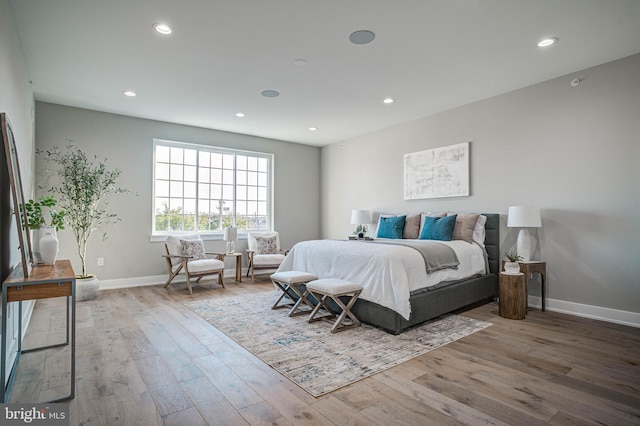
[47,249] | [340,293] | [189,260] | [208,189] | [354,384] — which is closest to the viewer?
[354,384]

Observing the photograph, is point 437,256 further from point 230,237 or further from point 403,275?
point 230,237

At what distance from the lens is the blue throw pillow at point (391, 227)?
17.3ft

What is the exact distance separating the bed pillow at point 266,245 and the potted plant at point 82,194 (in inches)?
97.4

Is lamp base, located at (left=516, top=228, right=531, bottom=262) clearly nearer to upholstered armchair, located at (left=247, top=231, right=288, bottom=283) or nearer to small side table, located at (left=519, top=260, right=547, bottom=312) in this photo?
small side table, located at (left=519, top=260, right=547, bottom=312)

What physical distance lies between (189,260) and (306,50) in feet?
12.2

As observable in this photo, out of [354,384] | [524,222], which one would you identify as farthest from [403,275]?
[524,222]

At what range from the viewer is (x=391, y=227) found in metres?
5.34

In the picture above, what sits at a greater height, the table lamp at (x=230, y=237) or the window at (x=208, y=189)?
the window at (x=208, y=189)

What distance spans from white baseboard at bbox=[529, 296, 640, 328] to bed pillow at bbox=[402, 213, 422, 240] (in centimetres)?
Answer: 165

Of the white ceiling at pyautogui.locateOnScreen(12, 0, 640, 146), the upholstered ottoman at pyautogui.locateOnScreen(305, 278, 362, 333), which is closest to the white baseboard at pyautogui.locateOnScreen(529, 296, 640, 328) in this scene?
the upholstered ottoman at pyautogui.locateOnScreen(305, 278, 362, 333)

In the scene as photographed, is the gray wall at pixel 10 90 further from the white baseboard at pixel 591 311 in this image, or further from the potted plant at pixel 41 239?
the white baseboard at pixel 591 311

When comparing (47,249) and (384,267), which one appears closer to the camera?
(47,249)

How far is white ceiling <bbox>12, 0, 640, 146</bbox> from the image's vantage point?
8.98ft

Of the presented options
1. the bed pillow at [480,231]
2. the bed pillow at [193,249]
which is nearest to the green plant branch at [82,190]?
the bed pillow at [193,249]
